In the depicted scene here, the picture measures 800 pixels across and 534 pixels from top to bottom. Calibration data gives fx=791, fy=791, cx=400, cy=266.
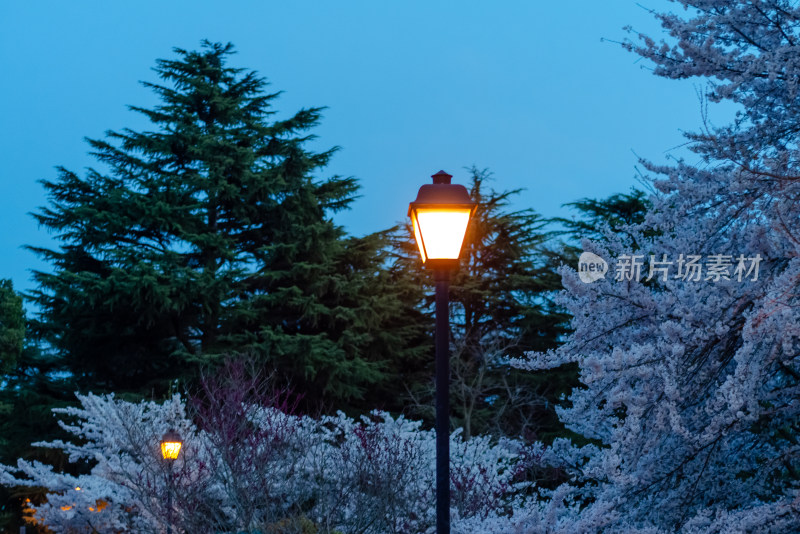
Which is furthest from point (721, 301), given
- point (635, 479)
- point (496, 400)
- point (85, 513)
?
point (496, 400)

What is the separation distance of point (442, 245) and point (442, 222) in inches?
5.6

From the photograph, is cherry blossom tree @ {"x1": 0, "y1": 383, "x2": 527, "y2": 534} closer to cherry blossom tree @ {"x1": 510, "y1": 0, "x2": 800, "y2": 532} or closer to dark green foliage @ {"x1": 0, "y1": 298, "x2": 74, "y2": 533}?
cherry blossom tree @ {"x1": 510, "y1": 0, "x2": 800, "y2": 532}

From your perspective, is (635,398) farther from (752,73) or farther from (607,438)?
(752,73)

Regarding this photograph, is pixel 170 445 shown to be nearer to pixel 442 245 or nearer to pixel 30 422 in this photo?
pixel 442 245

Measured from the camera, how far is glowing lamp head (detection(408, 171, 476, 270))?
489 centimetres

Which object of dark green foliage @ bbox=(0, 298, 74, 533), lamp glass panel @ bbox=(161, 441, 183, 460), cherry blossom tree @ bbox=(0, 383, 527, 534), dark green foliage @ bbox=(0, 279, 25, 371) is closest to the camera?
cherry blossom tree @ bbox=(0, 383, 527, 534)

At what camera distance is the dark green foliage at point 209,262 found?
75.2ft

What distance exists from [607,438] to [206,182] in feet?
59.5

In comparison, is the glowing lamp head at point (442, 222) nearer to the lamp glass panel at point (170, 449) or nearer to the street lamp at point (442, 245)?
the street lamp at point (442, 245)

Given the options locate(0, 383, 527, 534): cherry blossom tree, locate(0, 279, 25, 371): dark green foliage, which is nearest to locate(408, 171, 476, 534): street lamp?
locate(0, 383, 527, 534): cherry blossom tree

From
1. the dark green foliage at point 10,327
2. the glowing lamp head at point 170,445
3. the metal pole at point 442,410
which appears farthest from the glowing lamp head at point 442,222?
the dark green foliage at point 10,327

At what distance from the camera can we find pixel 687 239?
22.7 feet

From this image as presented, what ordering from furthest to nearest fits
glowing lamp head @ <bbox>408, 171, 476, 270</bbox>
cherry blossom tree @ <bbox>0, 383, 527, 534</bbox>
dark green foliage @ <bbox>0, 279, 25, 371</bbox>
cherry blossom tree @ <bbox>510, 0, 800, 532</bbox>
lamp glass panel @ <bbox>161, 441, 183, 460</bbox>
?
dark green foliage @ <bbox>0, 279, 25, 371</bbox> < lamp glass panel @ <bbox>161, 441, 183, 460</bbox> < cherry blossom tree @ <bbox>0, 383, 527, 534</bbox> < cherry blossom tree @ <bbox>510, 0, 800, 532</bbox> < glowing lamp head @ <bbox>408, 171, 476, 270</bbox>

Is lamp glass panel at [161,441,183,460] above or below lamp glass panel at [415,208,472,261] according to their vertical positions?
below
